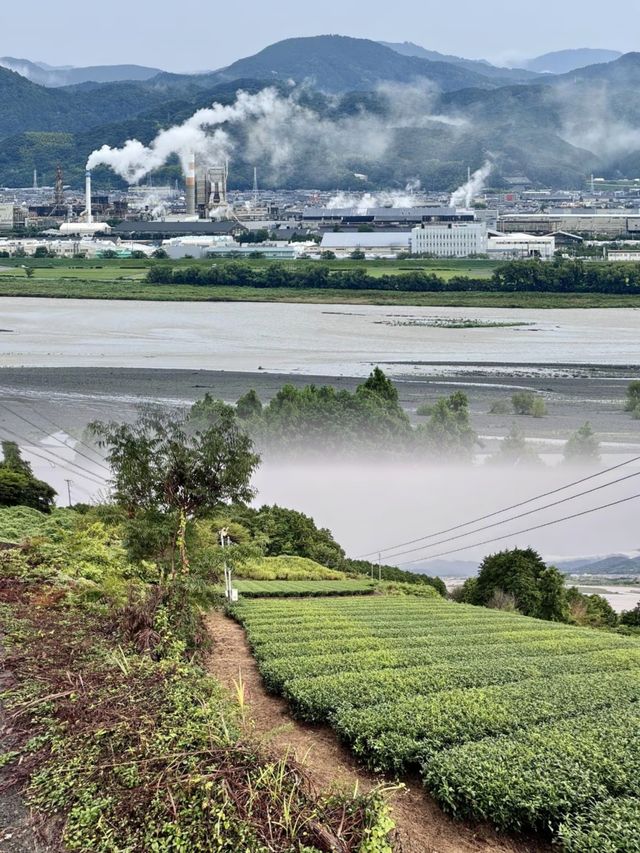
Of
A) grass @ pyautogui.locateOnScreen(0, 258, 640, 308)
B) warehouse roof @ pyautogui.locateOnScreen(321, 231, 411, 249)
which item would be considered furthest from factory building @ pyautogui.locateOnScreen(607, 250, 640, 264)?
warehouse roof @ pyautogui.locateOnScreen(321, 231, 411, 249)

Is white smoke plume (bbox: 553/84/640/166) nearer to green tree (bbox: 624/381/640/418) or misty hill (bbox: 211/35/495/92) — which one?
misty hill (bbox: 211/35/495/92)

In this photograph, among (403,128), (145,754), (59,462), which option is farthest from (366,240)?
(403,128)

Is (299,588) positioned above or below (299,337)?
below

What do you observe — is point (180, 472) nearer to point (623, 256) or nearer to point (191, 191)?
point (623, 256)

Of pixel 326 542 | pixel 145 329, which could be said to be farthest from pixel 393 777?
pixel 145 329

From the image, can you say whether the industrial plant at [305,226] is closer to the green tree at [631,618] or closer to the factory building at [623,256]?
the factory building at [623,256]

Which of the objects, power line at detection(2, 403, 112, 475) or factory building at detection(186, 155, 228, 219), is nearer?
power line at detection(2, 403, 112, 475)
